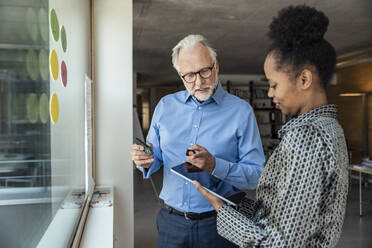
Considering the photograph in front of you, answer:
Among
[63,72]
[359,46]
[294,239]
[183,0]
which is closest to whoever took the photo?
[294,239]

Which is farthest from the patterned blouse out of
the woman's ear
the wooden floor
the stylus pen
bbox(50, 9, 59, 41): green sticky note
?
the wooden floor

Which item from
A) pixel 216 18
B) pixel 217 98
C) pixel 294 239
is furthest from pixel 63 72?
pixel 216 18

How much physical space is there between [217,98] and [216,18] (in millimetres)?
3777

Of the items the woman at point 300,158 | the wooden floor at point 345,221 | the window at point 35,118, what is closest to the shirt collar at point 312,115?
the woman at point 300,158

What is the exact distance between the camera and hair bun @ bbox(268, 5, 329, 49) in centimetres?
98

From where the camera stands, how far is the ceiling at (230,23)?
4617 millimetres

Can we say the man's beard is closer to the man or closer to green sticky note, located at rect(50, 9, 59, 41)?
the man

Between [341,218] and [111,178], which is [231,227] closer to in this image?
[341,218]

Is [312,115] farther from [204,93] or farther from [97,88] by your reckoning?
[97,88]

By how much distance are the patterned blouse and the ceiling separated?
3.94m

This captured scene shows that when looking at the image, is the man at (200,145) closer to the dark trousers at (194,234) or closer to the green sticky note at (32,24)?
the dark trousers at (194,234)

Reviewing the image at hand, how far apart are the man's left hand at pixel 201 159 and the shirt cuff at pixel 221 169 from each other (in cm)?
6

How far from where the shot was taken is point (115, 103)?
328cm

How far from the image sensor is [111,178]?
3285 mm
